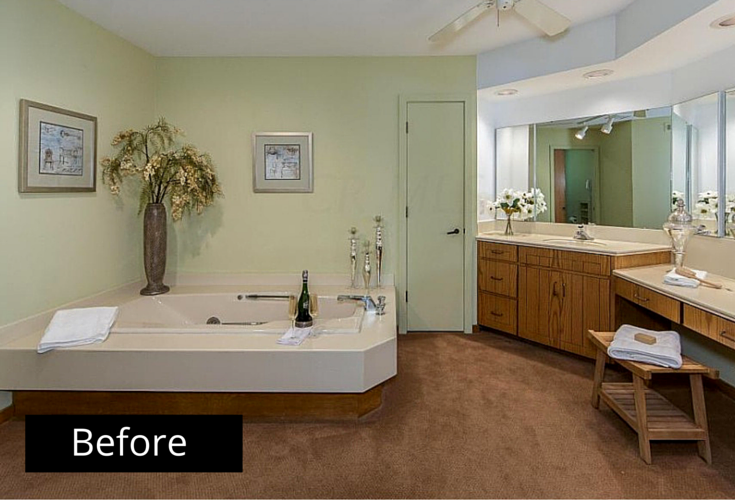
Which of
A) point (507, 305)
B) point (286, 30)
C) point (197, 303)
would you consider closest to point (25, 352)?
point (197, 303)

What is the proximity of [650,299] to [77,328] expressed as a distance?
3195 millimetres

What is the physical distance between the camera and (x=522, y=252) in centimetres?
378

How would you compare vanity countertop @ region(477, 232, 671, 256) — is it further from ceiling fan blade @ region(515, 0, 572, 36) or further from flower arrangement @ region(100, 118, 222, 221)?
flower arrangement @ region(100, 118, 222, 221)

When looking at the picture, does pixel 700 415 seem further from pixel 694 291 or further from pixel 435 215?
pixel 435 215

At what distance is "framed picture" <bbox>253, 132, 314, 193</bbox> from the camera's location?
4.07 meters

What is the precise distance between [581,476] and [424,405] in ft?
3.02

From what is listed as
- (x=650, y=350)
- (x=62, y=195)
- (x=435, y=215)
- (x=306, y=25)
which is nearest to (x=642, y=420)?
(x=650, y=350)

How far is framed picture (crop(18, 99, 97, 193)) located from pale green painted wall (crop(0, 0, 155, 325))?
0.15 ft

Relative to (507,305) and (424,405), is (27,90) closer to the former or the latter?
(424,405)

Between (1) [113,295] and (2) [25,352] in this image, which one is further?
(1) [113,295]

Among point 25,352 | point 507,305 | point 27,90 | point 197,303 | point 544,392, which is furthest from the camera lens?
point 507,305

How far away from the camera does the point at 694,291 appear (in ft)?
8.34

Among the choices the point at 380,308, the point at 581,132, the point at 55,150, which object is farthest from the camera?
the point at 581,132

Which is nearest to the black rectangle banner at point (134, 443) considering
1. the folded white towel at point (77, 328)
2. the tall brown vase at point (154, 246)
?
the folded white towel at point (77, 328)
